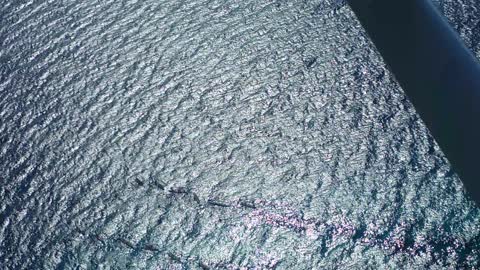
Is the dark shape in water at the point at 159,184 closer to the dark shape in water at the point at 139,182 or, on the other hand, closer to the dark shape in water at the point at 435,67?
the dark shape in water at the point at 139,182

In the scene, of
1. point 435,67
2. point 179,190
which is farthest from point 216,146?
point 435,67

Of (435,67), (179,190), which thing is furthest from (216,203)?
(435,67)

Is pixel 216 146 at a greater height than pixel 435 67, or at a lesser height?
lesser

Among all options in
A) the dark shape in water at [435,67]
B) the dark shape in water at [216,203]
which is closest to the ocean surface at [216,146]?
the dark shape in water at [216,203]

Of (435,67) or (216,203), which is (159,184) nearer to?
(216,203)

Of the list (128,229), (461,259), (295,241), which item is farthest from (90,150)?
(461,259)

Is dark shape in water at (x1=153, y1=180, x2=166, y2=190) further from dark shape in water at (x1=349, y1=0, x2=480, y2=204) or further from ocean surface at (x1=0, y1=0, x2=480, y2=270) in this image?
dark shape in water at (x1=349, y1=0, x2=480, y2=204)

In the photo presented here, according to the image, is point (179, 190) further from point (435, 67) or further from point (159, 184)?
point (435, 67)

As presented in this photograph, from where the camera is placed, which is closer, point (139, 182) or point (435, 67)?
point (435, 67)
